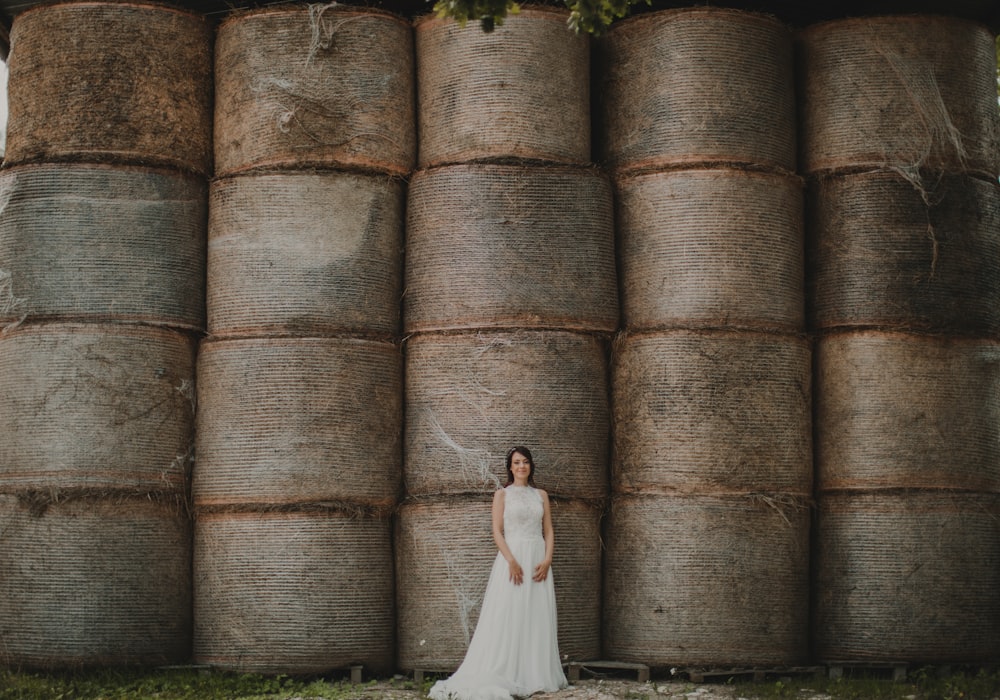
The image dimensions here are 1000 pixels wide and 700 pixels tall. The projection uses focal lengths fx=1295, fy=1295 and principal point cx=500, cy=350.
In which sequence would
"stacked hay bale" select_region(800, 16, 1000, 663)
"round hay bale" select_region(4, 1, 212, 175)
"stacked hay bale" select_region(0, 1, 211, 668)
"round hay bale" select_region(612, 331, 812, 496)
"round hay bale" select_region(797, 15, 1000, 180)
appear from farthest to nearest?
"round hay bale" select_region(797, 15, 1000, 180) → "round hay bale" select_region(4, 1, 212, 175) → "stacked hay bale" select_region(800, 16, 1000, 663) → "round hay bale" select_region(612, 331, 812, 496) → "stacked hay bale" select_region(0, 1, 211, 668)

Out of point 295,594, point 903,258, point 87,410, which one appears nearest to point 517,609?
point 295,594

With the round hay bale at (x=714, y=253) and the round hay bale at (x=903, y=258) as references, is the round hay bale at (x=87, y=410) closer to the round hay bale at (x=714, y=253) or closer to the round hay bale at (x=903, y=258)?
the round hay bale at (x=714, y=253)

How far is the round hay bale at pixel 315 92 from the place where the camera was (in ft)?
31.8

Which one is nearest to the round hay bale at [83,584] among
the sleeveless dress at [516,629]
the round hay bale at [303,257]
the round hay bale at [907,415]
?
the round hay bale at [303,257]

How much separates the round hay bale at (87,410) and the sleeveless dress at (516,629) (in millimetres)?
2540

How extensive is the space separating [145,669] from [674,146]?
18.0 feet

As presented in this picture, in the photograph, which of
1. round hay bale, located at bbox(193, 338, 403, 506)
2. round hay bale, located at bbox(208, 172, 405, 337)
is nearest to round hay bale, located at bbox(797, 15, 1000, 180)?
round hay bale, located at bbox(208, 172, 405, 337)

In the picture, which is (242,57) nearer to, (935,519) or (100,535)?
(100,535)

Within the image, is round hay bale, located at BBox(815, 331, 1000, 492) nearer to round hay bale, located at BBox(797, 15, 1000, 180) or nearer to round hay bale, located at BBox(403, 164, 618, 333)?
round hay bale, located at BBox(797, 15, 1000, 180)

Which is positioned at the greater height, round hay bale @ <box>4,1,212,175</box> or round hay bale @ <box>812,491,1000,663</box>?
round hay bale @ <box>4,1,212,175</box>

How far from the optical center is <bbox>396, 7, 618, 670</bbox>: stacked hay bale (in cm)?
938

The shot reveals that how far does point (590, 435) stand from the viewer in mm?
9625

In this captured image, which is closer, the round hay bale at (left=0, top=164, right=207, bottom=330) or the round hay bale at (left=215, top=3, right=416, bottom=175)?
the round hay bale at (left=0, top=164, right=207, bottom=330)

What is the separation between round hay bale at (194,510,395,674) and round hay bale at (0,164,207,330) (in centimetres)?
178
